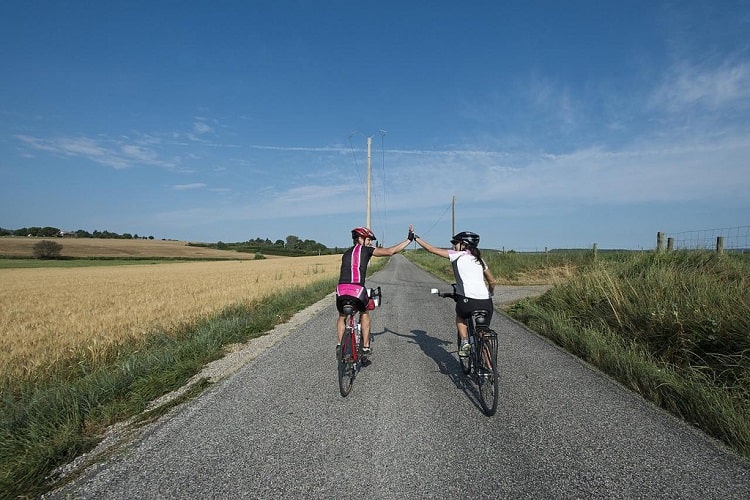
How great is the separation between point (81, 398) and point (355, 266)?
3526 mm

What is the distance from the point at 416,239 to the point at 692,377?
393 cm

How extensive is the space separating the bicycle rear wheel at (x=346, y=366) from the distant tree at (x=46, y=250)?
8029 cm

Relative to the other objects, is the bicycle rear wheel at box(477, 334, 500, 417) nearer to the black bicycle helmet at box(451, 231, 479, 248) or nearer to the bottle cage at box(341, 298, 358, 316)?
the black bicycle helmet at box(451, 231, 479, 248)

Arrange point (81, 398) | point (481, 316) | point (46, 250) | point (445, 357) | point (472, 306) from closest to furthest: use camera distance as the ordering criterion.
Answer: point (81, 398)
point (481, 316)
point (472, 306)
point (445, 357)
point (46, 250)

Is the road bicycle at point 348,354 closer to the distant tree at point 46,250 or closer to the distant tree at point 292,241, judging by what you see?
the distant tree at point 46,250

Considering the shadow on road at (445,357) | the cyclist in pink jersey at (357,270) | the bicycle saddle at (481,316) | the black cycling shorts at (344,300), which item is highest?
the cyclist in pink jersey at (357,270)

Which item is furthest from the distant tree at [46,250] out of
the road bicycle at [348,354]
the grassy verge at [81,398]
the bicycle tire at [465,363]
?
the bicycle tire at [465,363]

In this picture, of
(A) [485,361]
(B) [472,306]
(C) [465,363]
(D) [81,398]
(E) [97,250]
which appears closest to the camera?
(D) [81,398]

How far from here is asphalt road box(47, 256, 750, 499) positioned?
2.80 metres

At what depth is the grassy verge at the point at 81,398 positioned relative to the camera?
10.1 ft

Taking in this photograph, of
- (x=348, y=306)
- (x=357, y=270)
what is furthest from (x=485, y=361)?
(x=357, y=270)

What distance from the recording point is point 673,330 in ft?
19.5

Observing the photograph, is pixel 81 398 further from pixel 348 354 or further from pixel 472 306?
pixel 472 306

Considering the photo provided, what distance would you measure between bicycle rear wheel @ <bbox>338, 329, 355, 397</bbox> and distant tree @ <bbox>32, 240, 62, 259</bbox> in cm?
8029
